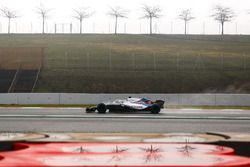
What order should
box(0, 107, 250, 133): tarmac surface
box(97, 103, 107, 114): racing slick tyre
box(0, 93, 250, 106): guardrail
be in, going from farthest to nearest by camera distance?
box(0, 93, 250, 106): guardrail → box(97, 103, 107, 114): racing slick tyre → box(0, 107, 250, 133): tarmac surface

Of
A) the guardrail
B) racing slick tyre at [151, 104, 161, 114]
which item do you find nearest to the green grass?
the guardrail

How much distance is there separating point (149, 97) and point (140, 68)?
48.2 feet

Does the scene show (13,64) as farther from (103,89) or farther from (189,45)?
(189,45)

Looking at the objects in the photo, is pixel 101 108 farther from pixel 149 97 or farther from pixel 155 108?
pixel 149 97

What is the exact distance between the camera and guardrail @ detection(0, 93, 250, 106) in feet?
117

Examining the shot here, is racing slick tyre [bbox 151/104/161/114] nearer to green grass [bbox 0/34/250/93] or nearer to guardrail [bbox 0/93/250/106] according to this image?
guardrail [bbox 0/93/250/106]

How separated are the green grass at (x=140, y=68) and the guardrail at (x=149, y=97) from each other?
21.5ft

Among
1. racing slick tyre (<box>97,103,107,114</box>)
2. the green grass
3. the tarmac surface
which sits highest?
the green grass

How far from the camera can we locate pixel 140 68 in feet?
164

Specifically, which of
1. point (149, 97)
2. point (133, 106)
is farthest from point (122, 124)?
point (149, 97)

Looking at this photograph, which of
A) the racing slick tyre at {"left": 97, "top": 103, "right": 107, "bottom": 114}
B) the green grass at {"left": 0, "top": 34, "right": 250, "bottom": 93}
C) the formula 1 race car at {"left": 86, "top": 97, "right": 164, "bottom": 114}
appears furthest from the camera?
the green grass at {"left": 0, "top": 34, "right": 250, "bottom": 93}

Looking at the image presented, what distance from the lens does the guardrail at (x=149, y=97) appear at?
35.7m

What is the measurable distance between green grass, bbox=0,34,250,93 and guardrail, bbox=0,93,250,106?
656 cm

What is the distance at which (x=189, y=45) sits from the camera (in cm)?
7606
